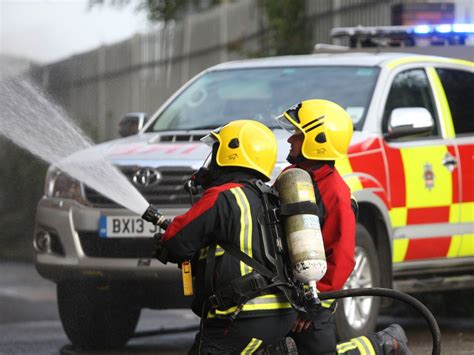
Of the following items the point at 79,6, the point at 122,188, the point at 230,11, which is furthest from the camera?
the point at 79,6

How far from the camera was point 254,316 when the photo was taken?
5754 millimetres

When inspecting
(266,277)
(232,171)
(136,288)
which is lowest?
(136,288)

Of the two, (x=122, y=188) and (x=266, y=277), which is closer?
(x=266, y=277)

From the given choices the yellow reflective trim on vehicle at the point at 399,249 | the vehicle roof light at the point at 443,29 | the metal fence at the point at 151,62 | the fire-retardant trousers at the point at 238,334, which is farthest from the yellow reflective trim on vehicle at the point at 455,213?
the metal fence at the point at 151,62

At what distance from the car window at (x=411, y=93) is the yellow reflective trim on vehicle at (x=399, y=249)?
82 centimetres

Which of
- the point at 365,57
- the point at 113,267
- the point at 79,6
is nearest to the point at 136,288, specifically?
the point at 113,267

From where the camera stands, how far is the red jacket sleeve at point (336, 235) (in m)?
6.19

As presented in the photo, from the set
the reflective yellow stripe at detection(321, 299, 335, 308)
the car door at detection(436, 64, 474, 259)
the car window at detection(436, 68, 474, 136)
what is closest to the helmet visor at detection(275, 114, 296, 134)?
the reflective yellow stripe at detection(321, 299, 335, 308)

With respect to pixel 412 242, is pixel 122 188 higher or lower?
higher

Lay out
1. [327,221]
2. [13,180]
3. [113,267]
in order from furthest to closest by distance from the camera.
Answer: [13,180] → [113,267] → [327,221]

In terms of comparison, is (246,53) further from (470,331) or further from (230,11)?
(470,331)

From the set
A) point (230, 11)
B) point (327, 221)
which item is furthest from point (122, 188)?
point (230, 11)

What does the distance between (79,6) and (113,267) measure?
16.3 meters

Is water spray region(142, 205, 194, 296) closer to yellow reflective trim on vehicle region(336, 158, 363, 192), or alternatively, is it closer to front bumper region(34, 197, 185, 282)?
front bumper region(34, 197, 185, 282)
